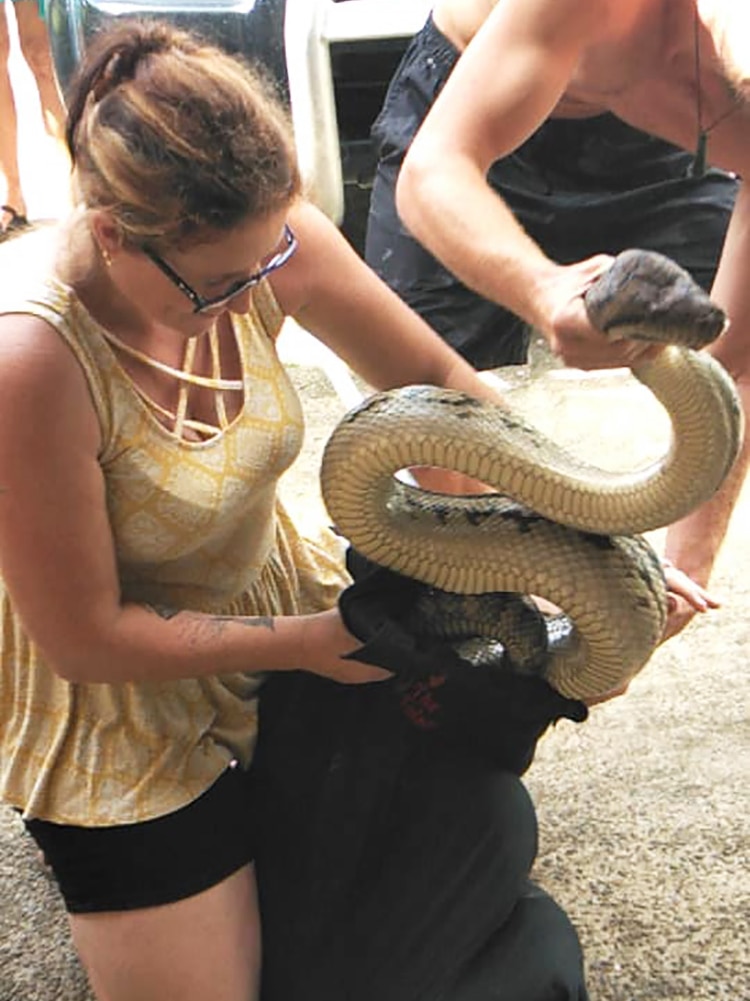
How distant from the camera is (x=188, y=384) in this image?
135 cm

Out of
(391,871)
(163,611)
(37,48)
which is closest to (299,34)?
(37,48)

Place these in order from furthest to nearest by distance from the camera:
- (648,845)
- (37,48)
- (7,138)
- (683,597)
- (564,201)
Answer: (7,138) → (37,48) → (564,201) → (648,845) → (683,597)

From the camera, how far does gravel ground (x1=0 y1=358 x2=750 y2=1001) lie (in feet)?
5.52

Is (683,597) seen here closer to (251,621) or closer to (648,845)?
(648,845)

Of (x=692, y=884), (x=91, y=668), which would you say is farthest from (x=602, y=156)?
(x=91, y=668)

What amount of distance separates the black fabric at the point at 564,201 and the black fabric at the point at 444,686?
84 cm

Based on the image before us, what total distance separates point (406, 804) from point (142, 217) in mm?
751

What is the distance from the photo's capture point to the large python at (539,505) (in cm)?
116

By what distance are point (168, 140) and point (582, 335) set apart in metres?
0.41

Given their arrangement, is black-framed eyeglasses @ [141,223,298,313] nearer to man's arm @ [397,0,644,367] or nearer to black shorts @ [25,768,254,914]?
man's arm @ [397,0,644,367]

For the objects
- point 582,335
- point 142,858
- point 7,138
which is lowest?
point 7,138

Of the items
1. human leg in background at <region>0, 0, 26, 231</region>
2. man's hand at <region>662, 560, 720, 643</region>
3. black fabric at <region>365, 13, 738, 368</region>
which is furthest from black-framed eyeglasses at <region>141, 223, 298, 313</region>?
human leg in background at <region>0, 0, 26, 231</region>

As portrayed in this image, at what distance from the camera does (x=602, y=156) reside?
2.23 meters

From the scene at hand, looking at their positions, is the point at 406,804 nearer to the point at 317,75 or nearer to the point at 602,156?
the point at 602,156
